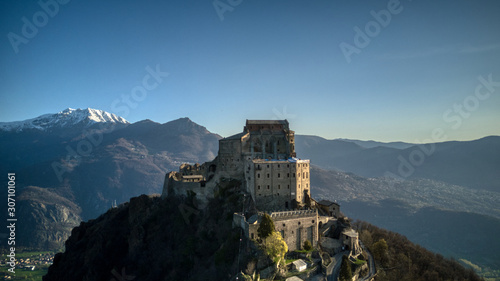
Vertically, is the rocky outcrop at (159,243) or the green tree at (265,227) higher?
the green tree at (265,227)

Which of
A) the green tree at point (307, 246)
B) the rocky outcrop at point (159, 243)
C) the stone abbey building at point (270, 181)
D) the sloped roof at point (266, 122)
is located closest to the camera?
the green tree at point (307, 246)

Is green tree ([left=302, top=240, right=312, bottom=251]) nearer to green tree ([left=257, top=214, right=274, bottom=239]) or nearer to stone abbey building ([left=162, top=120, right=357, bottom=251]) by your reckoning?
stone abbey building ([left=162, top=120, right=357, bottom=251])

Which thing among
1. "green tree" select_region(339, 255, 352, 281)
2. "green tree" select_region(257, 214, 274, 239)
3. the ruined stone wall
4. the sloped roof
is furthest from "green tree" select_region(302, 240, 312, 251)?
the sloped roof

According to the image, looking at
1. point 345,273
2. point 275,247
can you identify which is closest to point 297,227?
point 275,247

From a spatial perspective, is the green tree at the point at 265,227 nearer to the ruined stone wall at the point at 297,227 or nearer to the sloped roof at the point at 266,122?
the ruined stone wall at the point at 297,227

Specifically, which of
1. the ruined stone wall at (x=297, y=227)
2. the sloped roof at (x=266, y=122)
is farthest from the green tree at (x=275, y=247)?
the sloped roof at (x=266, y=122)
